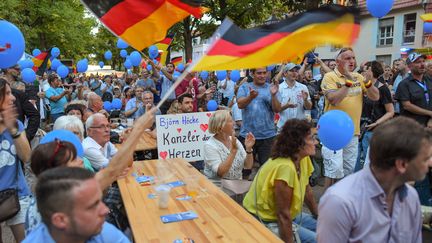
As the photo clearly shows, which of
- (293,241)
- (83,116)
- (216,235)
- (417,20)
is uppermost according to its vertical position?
(417,20)

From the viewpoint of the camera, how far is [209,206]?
336cm

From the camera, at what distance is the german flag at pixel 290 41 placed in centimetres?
234

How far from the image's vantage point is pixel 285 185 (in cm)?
317

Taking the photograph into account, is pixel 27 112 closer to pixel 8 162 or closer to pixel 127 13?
pixel 8 162

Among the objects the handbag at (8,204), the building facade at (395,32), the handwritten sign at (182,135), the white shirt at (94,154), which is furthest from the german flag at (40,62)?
the building facade at (395,32)

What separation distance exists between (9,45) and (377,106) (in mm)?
4912

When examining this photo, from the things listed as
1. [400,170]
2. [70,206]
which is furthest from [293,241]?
[70,206]

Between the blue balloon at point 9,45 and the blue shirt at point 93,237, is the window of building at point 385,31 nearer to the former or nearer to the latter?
the blue balloon at point 9,45

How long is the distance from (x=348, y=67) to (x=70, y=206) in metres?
4.09

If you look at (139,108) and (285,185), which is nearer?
(285,185)

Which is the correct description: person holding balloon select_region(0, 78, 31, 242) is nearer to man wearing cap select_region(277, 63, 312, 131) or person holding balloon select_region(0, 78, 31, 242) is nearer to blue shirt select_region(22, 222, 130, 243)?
blue shirt select_region(22, 222, 130, 243)

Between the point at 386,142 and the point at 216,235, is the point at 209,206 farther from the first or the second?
the point at 386,142

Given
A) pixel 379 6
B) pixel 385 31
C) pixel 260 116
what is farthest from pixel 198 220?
pixel 385 31

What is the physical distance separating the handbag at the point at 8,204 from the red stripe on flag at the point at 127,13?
1.60 m
